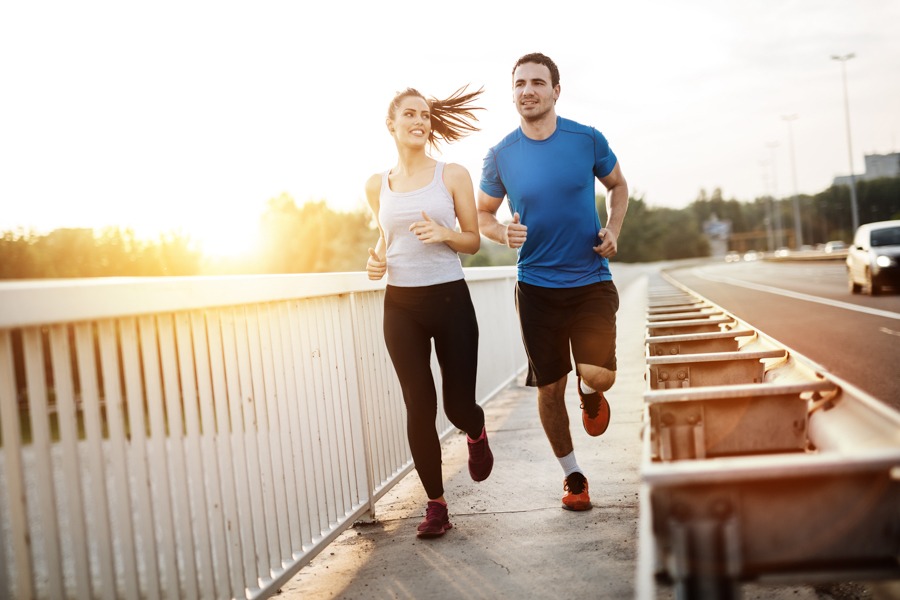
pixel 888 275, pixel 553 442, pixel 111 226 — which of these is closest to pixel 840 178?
pixel 888 275

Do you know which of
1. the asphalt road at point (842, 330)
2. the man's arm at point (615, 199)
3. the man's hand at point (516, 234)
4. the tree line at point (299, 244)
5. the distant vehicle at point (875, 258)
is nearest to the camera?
the man's hand at point (516, 234)

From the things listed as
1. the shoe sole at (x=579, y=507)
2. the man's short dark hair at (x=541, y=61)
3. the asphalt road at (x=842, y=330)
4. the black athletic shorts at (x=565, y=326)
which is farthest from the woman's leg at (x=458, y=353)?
the asphalt road at (x=842, y=330)

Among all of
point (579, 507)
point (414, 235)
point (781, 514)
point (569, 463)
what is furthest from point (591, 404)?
point (781, 514)

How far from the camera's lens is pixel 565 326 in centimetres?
461

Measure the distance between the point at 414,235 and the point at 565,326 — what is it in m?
1.05

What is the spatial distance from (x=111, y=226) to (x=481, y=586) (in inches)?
1868

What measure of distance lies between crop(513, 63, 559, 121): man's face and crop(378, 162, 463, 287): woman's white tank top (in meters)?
0.66

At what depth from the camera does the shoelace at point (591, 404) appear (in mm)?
4855

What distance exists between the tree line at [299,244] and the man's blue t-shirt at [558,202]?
0.80m

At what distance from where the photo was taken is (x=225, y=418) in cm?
316

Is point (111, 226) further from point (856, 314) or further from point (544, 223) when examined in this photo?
point (544, 223)

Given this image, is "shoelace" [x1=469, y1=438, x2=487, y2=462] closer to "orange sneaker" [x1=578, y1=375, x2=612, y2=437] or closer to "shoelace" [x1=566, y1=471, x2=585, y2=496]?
"shoelace" [x1=566, y1=471, x2=585, y2=496]

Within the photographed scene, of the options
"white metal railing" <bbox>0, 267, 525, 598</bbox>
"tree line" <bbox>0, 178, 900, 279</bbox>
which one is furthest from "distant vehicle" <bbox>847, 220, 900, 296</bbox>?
"white metal railing" <bbox>0, 267, 525, 598</bbox>

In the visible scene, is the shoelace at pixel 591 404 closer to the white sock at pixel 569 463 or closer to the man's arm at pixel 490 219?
the white sock at pixel 569 463
